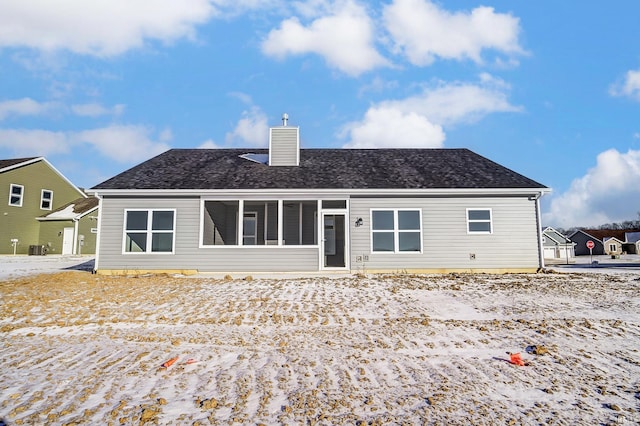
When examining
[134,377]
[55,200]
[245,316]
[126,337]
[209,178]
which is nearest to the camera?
[134,377]

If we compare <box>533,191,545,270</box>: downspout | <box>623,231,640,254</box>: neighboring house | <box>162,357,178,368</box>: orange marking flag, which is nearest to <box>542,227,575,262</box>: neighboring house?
<box>623,231,640,254</box>: neighboring house

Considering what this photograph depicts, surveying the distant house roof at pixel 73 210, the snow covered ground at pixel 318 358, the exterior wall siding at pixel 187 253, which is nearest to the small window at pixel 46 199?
the distant house roof at pixel 73 210

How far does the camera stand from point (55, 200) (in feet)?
92.1

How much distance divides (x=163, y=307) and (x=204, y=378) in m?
3.82

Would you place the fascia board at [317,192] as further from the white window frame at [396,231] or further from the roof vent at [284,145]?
the roof vent at [284,145]

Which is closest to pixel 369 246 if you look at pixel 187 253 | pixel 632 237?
pixel 187 253

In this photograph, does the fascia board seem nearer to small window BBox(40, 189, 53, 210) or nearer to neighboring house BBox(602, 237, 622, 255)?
small window BBox(40, 189, 53, 210)

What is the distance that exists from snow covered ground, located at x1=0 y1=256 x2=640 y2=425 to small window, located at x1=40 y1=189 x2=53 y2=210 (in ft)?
76.0

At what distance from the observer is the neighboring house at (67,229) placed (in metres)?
26.3

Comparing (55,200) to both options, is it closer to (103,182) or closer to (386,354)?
(103,182)

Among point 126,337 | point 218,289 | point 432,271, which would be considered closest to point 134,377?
point 126,337

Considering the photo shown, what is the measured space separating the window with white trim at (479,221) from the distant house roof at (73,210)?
25.3 metres

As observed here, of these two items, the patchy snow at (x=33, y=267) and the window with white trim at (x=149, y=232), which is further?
the window with white trim at (x=149, y=232)

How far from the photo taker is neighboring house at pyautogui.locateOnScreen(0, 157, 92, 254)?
2448 cm
